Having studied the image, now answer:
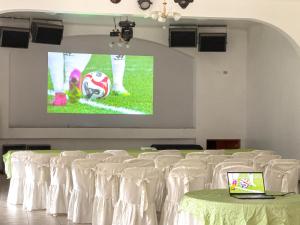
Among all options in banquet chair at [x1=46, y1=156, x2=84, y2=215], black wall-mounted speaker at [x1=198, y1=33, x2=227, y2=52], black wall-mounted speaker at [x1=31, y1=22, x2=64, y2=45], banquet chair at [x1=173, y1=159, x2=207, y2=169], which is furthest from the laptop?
black wall-mounted speaker at [x1=198, y1=33, x2=227, y2=52]

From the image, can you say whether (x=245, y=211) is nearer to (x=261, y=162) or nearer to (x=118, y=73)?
(x=261, y=162)

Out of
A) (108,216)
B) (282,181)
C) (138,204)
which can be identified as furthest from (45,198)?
(282,181)

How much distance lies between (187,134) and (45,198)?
7593mm

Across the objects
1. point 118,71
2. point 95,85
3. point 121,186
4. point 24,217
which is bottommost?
point 24,217

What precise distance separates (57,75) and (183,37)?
Result: 3526 millimetres

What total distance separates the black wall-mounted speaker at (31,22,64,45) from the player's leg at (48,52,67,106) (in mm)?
961

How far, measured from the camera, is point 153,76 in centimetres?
1638

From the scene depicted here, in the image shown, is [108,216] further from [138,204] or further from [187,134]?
[187,134]

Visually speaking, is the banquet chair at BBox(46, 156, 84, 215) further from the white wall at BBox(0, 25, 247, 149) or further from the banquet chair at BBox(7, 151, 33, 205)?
the white wall at BBox(0, 25, 247, 149)

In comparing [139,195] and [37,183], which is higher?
[139,195]

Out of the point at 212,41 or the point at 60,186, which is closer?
the point at 60,186

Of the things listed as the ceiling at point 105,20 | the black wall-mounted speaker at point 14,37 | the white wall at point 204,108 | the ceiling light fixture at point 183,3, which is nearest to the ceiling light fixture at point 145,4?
the ceiling light fixture at point 183,3

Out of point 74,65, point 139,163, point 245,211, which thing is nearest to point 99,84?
point 74,65

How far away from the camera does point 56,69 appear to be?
15.7 m
